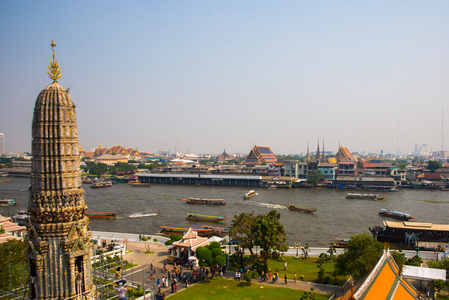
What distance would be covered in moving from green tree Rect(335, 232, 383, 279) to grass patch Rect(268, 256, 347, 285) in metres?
0.87

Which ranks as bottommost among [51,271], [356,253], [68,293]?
[356,253]

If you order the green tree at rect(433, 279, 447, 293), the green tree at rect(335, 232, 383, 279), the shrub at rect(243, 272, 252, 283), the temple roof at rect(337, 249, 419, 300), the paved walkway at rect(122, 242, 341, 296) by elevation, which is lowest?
the paved walkway at rect(122, 242, 341, 296)

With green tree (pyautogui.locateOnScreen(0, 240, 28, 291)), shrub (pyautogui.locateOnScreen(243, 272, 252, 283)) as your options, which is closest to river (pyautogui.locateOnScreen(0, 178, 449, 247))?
shrub (pyautogui.locateOnScreen(243, 272, 252, 283))

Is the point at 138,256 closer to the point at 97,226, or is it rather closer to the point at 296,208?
the point at 97,226

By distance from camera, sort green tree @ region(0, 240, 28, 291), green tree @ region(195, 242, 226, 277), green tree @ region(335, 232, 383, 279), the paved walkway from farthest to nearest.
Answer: green tree @ region(195, 242, 226, 277) → the paved walkway → green tree @ region(335, 232, 383, 279) → green tree @ region(0, 240, 28, 291)

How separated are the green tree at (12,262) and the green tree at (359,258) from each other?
60.8 ft

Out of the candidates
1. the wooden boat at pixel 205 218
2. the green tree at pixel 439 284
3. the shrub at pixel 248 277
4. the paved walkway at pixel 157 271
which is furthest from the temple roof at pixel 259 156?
the green tree at pixel 439 284

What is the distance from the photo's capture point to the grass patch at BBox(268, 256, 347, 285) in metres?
23.2

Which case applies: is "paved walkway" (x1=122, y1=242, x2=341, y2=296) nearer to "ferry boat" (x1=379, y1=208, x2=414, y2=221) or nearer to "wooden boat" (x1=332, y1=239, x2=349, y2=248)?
"wooden boat" (x1=332, y1=239, x2=349, y2=248)

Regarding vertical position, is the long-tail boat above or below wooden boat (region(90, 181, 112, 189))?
below

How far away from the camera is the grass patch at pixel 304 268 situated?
2317 cm

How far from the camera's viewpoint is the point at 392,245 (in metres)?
36.5

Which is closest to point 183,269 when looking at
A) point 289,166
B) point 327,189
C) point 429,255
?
point 429,255

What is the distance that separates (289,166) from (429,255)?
238 ft
